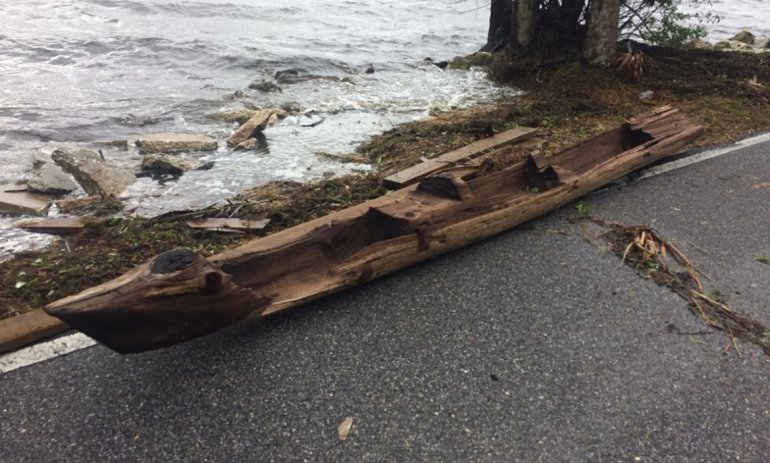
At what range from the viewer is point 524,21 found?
25.9ft

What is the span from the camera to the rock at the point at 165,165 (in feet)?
17.5

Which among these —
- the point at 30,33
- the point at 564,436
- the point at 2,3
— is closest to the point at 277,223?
the point at 564,436

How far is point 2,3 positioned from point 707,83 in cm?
1752

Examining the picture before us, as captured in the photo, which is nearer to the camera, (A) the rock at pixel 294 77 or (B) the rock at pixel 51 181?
(B) the rock at pixel 51 181

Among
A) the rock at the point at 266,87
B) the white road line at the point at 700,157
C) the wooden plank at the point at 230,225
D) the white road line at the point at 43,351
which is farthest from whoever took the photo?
the rock at the point at 266,87

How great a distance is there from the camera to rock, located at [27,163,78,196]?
15.5ft

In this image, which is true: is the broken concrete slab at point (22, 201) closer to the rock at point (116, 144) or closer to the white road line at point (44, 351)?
the rock at point (116, 144)

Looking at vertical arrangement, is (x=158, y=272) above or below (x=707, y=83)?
above

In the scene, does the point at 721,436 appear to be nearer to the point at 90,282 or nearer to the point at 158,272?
the point at 158,272

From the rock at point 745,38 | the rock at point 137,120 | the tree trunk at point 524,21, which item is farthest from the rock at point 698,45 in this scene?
the rock at point 137,120

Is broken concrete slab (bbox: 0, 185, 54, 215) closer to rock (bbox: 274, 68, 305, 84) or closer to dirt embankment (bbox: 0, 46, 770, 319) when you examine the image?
dirt embankment (bbox: 0, 46, 770, 319)

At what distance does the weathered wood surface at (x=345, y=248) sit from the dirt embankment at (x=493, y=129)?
79 centimetres

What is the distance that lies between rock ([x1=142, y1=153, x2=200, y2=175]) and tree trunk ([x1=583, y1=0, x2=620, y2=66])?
545cm

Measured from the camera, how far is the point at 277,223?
3939 mm
